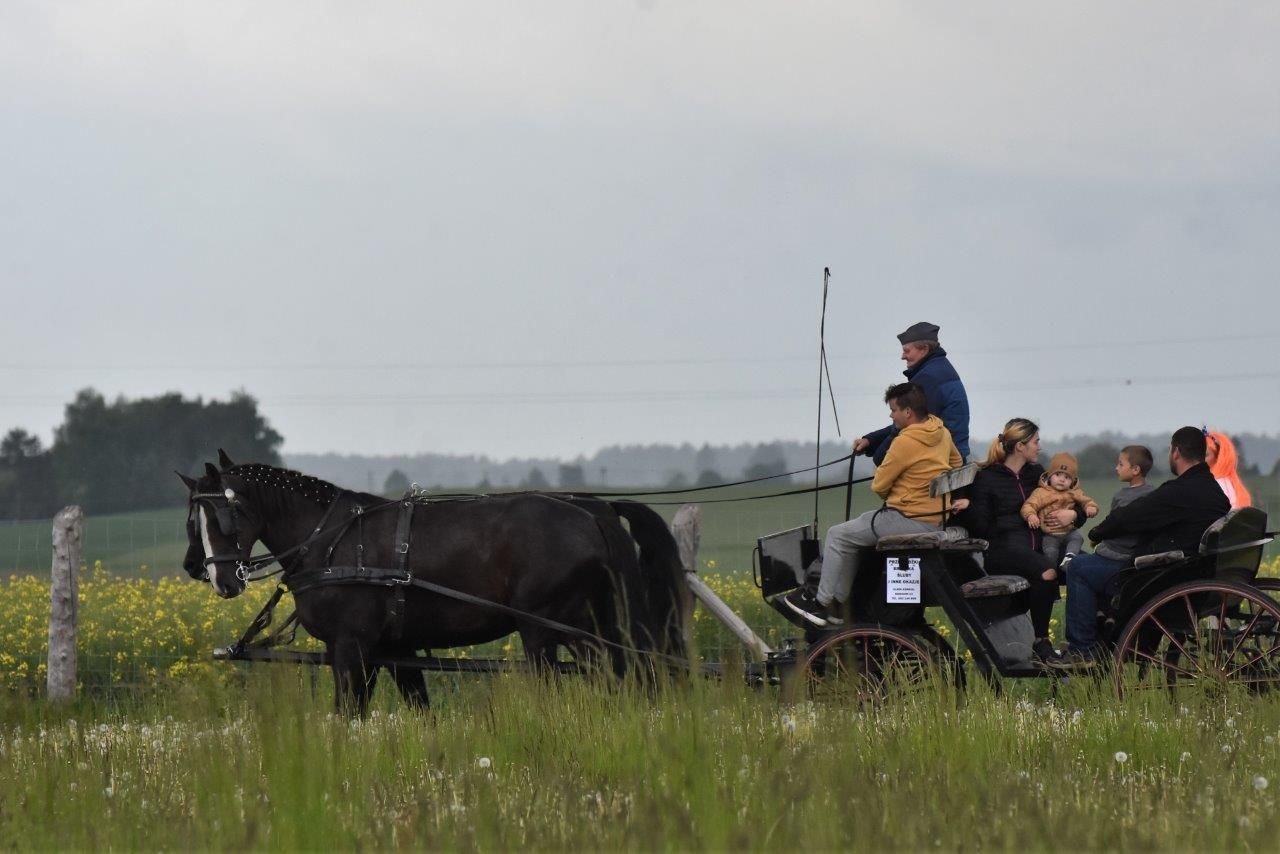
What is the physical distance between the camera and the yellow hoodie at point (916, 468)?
28.6 ft

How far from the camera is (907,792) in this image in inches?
237

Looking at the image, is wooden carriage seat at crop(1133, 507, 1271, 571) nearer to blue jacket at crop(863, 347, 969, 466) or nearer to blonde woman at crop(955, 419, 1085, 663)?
blonde woman at crop(955, 419, 1085, 663)

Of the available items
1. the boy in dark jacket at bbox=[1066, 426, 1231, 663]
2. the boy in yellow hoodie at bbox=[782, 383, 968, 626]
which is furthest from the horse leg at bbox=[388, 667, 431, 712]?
the boy in dark jacket at bbox=[1066, 426, 1231, 663]

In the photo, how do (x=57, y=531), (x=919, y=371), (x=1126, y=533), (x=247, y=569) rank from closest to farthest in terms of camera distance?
(x=1126, y=533)
(x=919, y=371)
(x=247, y=569)
(x=57, y=531)

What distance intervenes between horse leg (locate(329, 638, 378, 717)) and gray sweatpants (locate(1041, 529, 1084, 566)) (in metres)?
4.12

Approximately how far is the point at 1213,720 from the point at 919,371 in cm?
270

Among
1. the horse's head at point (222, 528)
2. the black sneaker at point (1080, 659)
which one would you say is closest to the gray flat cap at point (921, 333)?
the black sneaker at point (1080, 659)

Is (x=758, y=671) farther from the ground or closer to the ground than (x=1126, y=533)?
closer to the ground

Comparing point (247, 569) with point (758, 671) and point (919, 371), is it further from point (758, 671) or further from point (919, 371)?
point (919, 371)

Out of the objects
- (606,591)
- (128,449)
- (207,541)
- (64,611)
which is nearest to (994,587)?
(606,591)

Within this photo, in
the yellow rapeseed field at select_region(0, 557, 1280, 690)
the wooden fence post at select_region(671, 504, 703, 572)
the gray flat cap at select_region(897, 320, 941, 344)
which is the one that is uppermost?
the gray flat cap at select_region(897, 320, 941, 344)

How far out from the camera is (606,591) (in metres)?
9.59

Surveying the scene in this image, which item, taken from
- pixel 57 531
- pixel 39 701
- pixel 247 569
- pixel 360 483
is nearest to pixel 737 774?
pixel 247 569

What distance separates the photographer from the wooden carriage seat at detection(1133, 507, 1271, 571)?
8406 mm
